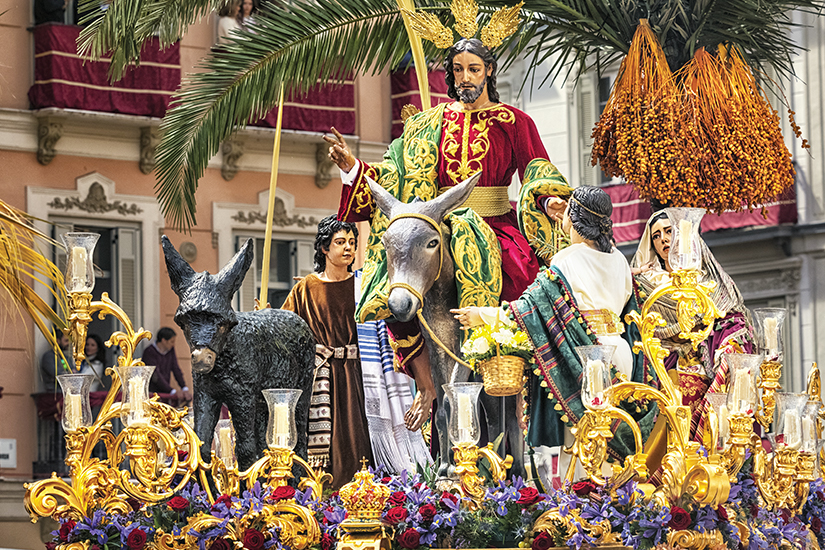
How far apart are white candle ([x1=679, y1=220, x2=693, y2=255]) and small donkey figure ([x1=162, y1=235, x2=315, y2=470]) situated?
2.13 metres

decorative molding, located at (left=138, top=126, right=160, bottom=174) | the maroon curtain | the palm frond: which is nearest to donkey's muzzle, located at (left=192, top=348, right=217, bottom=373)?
the palm frond

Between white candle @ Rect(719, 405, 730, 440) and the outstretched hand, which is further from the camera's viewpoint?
the outstretched hand

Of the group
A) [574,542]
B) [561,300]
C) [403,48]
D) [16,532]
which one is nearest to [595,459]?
[574,542]

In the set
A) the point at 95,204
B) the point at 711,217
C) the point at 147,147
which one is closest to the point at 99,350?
the point at 95,204

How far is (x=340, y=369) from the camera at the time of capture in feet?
32.3

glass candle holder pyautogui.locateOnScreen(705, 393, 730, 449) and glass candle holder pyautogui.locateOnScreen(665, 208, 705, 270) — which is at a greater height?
glass candle holder pyautogui.locateOnScreen(665, 208, 705, 270)

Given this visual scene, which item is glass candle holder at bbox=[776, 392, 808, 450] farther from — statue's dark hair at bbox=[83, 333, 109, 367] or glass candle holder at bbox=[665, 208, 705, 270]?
statue's dark hair at bbox=[83, 333, 109, 367]

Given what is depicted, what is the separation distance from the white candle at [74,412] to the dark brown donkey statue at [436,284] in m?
1.55

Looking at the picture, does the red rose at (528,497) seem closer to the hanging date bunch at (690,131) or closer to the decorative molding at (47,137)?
the hanging date bunch at (690,131)

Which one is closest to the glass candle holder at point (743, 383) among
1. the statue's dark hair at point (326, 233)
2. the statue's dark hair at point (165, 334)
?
the statue's dark hair at point (326, 233)

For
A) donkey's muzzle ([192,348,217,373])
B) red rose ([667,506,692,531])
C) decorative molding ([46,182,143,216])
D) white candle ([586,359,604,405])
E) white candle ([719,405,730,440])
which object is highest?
decorative molding ([46,182,143,216])

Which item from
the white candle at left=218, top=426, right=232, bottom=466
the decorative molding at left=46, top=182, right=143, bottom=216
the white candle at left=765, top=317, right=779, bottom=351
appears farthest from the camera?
the decorative molding at left=46, top=182, right=143, bottom=216

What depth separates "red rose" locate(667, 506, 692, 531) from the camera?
24.5 ft

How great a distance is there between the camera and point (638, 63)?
10.6 metres
